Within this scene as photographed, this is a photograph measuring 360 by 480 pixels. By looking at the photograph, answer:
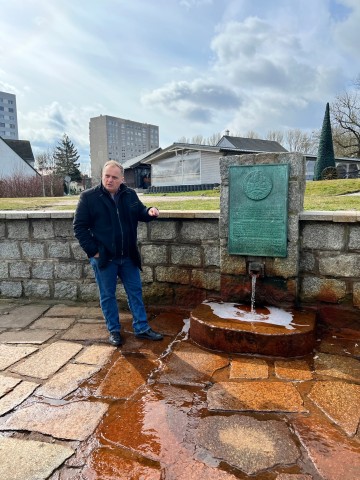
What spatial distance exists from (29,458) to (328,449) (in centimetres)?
157

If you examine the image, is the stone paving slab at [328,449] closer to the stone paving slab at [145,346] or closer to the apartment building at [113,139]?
the stone paving slab at [145,346]

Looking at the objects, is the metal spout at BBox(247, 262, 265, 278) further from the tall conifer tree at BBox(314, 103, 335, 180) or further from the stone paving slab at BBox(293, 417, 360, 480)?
the tall conifer tree at BBox(314, 103, 335, 180)

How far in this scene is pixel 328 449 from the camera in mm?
1799

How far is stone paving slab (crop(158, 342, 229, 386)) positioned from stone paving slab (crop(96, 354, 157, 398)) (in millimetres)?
150

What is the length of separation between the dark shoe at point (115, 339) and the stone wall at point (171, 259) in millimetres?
969

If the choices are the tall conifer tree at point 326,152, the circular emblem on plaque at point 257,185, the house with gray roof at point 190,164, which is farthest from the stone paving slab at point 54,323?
the house with gray roof at point 190,164

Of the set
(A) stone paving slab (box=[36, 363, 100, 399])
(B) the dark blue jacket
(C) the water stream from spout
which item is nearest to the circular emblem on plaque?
(C) the water stream from spout

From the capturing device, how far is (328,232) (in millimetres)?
3348

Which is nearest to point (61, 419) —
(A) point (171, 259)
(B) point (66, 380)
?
(B) point (66, 380)

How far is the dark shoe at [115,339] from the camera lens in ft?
10.2

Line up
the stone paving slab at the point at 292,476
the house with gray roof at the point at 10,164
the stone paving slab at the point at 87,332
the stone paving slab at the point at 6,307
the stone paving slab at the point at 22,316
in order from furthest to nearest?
the house with gray roof at the point at 10,164
the stone paving slab at the point at 6,307
the stone paving slab at the point at 22,316
the stone paving slab at the point at 87,332
the stone paving slab at the point at 292,476

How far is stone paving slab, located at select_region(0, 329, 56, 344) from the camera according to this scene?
3236 mm

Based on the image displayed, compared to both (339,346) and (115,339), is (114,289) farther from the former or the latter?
(339,346)

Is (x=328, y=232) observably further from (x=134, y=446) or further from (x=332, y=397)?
(x=134, y=446)
